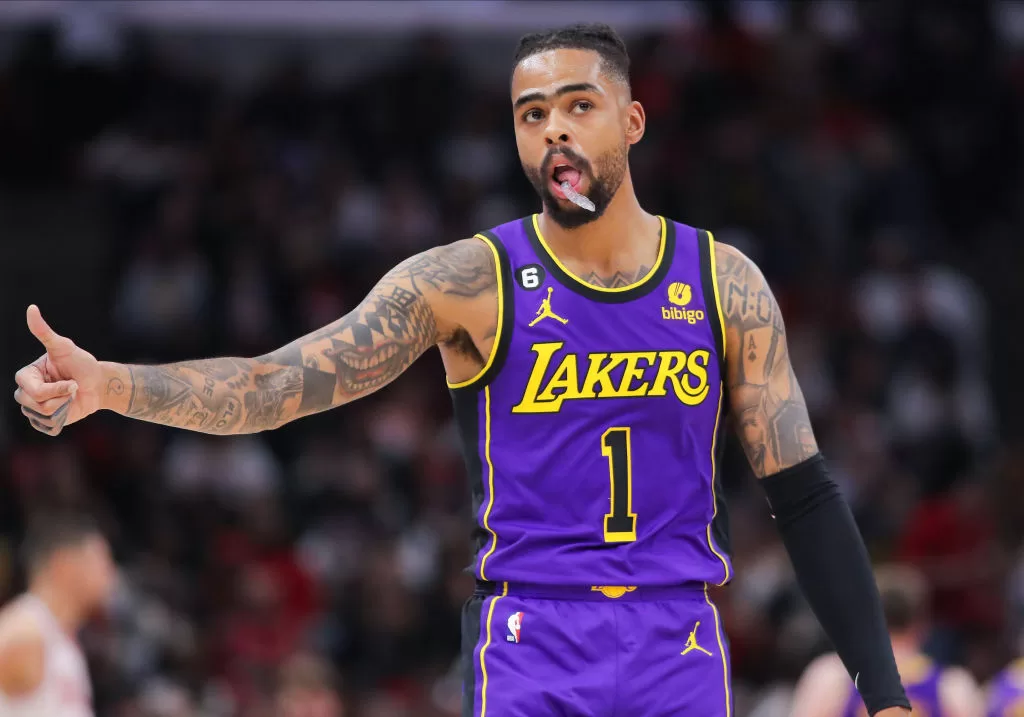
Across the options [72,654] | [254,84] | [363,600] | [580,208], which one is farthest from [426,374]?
[580,208]

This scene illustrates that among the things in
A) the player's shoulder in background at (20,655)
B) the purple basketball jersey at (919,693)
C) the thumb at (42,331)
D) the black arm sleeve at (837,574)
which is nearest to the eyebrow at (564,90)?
the black arm sleeve at (837,574)

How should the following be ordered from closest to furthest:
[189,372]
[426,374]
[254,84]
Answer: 1. [189,372]
2. [426,374]
3. [254,84]

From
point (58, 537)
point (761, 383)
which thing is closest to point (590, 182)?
point (761, 383)

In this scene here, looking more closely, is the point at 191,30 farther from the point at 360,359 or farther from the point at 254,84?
the point at 360,359

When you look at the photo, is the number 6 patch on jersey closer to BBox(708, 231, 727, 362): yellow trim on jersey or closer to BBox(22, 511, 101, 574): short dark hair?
BBox(708, 231, 727, 362): yellow trim on jersey

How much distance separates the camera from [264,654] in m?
10.3

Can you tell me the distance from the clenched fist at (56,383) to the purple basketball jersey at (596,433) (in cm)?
105

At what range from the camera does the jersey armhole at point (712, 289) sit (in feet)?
13.3

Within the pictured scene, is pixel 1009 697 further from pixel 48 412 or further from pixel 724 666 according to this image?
pixel 48 412

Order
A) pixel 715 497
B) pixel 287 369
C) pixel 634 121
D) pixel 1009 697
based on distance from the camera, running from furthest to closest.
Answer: pixel 1009 697
pixel 634 121
pixel 715 497
pixel 287 369

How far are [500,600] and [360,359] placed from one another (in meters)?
0.74

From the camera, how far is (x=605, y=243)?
163 inches

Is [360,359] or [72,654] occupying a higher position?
[360,359]

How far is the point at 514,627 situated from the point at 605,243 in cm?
109
